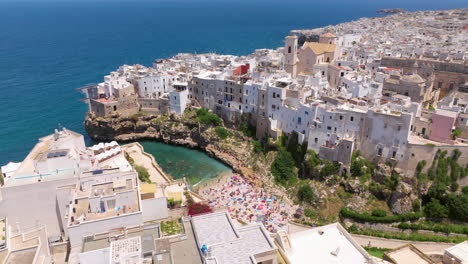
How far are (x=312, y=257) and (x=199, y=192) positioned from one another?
2388cm

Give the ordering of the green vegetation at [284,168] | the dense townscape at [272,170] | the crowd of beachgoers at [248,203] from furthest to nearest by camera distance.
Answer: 1. the green vegetation at [284,168]
2. the crowd of beachgoers at [248,203]
3. the dense townscape at [272,170]

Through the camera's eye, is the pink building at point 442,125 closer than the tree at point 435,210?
No

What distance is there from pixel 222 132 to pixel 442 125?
30.6m

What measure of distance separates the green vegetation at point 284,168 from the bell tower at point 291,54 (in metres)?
16.9

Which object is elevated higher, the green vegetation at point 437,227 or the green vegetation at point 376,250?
the green vegetation at point 437,227

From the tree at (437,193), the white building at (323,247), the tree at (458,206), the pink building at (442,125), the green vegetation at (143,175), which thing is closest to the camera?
the white building at (323,247)

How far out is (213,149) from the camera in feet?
177

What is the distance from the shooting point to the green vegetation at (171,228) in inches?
1008

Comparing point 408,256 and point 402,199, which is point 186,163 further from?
point 408,256

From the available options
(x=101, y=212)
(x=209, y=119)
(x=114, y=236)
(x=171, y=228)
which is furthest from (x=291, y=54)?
(x=114, y=236)

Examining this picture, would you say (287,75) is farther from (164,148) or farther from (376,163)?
(164,148)

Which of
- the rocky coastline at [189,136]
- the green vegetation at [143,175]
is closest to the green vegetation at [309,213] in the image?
the rocky coastline at [189,136]

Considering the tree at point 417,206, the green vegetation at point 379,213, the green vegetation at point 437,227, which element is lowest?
the green vegetation at point 437,227

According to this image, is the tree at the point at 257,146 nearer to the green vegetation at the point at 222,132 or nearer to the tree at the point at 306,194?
the green vegetation at the point at 222,132
